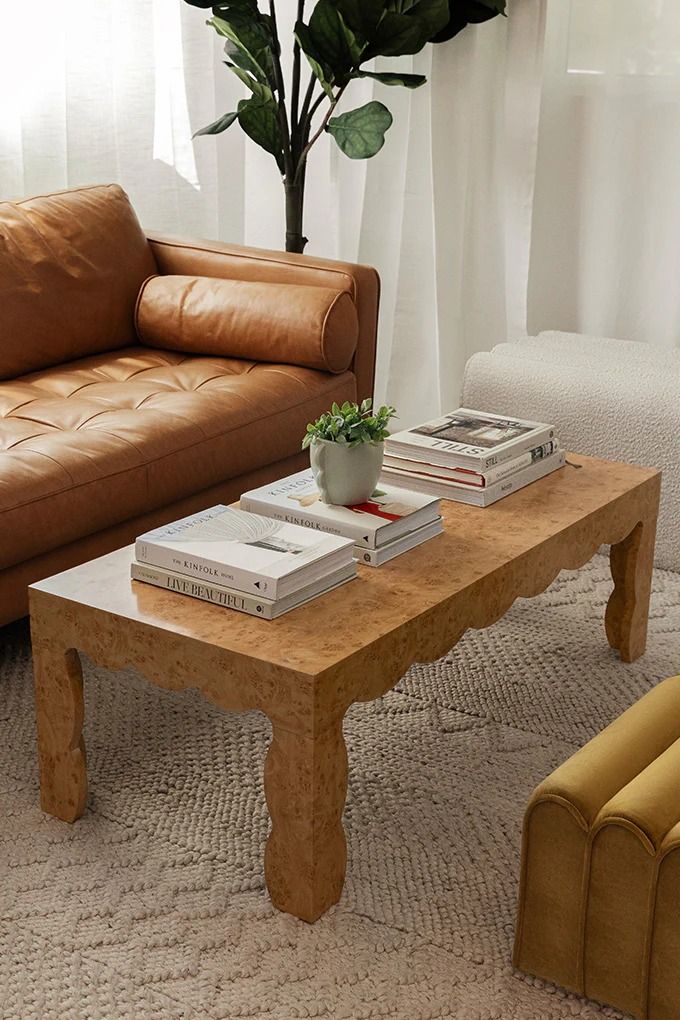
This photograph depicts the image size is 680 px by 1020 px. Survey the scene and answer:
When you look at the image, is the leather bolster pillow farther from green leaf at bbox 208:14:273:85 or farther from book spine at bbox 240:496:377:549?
book spine at bbox 240:496:377:549


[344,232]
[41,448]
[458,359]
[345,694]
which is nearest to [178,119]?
[344,232]

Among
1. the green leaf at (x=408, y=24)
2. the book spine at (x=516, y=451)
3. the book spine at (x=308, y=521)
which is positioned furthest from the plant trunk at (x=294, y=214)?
the book spine at (x=308, y=521)

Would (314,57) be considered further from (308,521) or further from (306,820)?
(306,820)

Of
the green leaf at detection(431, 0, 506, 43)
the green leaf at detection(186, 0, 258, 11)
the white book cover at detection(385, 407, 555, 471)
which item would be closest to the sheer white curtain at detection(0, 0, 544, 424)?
the green leaf at detection(431, 0, 506, 43)

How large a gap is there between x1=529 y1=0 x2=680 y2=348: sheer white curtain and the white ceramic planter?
186cm

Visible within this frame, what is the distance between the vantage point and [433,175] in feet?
12.1

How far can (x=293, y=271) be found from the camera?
310 centimetres

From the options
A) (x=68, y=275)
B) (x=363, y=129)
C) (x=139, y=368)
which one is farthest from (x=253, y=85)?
(x=139, y=368)

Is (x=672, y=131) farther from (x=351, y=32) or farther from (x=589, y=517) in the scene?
(x=589, y=517)

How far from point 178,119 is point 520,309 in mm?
1246

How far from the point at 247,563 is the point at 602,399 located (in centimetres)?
142

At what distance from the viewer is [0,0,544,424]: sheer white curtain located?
3.62 meters

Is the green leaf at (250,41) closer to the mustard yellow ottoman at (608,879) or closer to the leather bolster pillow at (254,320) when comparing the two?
the leather bolster pillow at (254,320)

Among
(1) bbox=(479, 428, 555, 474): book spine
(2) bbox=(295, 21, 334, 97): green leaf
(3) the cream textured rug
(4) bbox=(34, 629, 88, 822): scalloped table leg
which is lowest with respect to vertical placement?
(3) the cream textured rug
